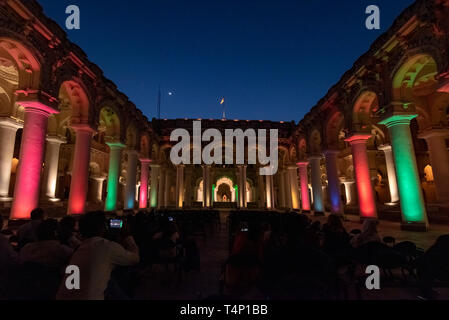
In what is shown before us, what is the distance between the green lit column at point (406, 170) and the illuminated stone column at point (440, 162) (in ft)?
16.6

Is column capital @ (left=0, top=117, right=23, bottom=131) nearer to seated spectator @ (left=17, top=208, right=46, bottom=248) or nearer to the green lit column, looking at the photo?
seated spectator @ (left=17, top=208, right=46, bottom=248)

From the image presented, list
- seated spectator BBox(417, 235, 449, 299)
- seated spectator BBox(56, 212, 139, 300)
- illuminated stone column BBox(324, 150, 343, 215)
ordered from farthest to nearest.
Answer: illuminated stone column BBox(324, 150, 343, 215) → seated spectator BBox(417, 235, 449, 299) → seated spectator BBox(56, 212, 139, 300)

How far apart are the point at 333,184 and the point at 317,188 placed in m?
2.36

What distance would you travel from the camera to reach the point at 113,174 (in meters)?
12.7

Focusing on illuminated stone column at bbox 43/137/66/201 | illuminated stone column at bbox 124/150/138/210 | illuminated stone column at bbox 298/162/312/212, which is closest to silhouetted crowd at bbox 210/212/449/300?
illuminated stone column at bbox 124/150/138/210

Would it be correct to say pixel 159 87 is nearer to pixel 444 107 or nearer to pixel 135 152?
pixel 135 152

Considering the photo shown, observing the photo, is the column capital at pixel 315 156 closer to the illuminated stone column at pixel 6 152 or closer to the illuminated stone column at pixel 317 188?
the illuminated stone column at pixel 317 188

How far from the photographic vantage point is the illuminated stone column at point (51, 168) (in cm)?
1283

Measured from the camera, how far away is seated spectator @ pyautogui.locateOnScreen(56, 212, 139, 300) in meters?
1.82

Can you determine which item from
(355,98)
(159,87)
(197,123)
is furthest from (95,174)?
(355,98)

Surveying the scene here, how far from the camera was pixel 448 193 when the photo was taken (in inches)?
428

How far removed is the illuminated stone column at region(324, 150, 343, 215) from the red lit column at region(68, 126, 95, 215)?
43.9 ft

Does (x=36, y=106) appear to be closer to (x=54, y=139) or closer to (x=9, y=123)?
(x=9, y=123)

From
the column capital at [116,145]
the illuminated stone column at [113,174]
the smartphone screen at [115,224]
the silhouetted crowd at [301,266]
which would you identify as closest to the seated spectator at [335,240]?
the silhouetted crowd at [301,266]
